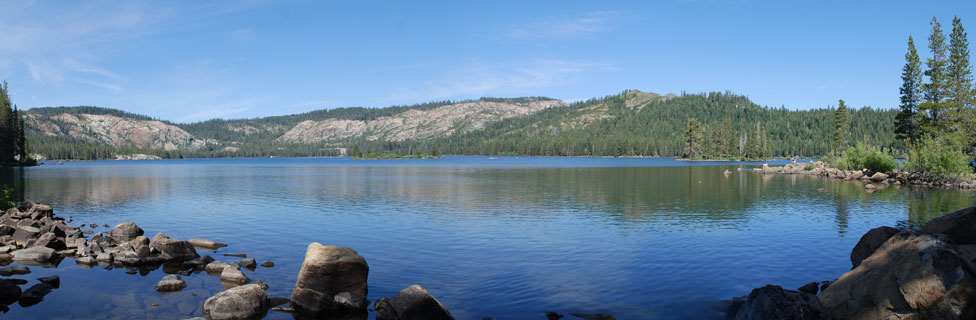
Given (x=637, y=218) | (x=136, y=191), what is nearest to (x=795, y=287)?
(x=637, y=218)

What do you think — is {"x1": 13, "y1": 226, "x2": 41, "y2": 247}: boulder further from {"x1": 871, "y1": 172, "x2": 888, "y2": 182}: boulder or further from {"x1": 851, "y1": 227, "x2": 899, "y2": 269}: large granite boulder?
{"x1": 871, "y1": 172, "x2": 888, "y2": 182}: boulder

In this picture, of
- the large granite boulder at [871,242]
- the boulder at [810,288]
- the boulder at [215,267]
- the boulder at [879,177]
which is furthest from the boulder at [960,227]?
the boulder at [879,177]

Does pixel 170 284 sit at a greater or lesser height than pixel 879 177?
lesser

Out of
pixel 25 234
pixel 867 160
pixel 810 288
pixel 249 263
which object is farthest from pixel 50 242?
pixel 867 160

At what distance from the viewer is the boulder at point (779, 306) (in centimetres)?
1085

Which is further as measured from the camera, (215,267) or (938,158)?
(938,158)

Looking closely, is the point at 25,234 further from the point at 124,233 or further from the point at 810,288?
the point at 810,288

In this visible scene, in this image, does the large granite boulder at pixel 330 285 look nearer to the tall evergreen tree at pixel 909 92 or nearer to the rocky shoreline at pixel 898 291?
the rocky shoreline at pixel 898 291

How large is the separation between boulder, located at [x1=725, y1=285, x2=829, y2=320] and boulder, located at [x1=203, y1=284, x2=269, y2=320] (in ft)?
41.2

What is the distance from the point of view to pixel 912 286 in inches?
437

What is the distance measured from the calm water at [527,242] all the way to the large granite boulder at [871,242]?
108cm

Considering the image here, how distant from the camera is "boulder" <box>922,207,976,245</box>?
16.1m

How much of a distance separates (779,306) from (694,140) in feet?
645

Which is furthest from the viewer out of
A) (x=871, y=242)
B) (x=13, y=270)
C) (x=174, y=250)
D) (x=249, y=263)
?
(x=174, y=250)
